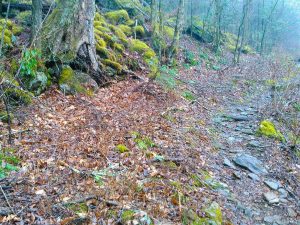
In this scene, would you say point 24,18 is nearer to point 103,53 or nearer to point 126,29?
point 126,29

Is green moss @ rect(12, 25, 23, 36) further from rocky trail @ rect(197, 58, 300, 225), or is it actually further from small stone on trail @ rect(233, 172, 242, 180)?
small stone on trail @ rect(233, 172, 242, 180)

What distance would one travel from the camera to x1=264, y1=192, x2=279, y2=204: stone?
491cm

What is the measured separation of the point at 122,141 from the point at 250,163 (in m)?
2.77

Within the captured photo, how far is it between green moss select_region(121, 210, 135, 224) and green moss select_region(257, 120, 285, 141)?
5.03 m

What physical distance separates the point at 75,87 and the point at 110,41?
13.1 ft

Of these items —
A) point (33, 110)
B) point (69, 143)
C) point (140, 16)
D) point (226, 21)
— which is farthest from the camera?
point (226, 21)

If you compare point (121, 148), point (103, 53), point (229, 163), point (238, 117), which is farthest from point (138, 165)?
point (103, 53)

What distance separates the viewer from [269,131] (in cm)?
755

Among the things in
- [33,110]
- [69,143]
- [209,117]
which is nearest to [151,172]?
[69,143]

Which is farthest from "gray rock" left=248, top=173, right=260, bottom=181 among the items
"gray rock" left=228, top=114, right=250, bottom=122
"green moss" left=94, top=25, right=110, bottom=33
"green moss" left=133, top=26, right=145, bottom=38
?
"green moss" left=133, top=26, right=145, bottom=38

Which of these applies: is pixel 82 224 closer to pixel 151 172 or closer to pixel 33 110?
pixel 151 172

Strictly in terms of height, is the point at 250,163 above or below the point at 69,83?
below

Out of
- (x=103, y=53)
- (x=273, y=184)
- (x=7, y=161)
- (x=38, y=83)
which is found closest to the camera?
(x=7, y=161)

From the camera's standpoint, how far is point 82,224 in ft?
11.1
